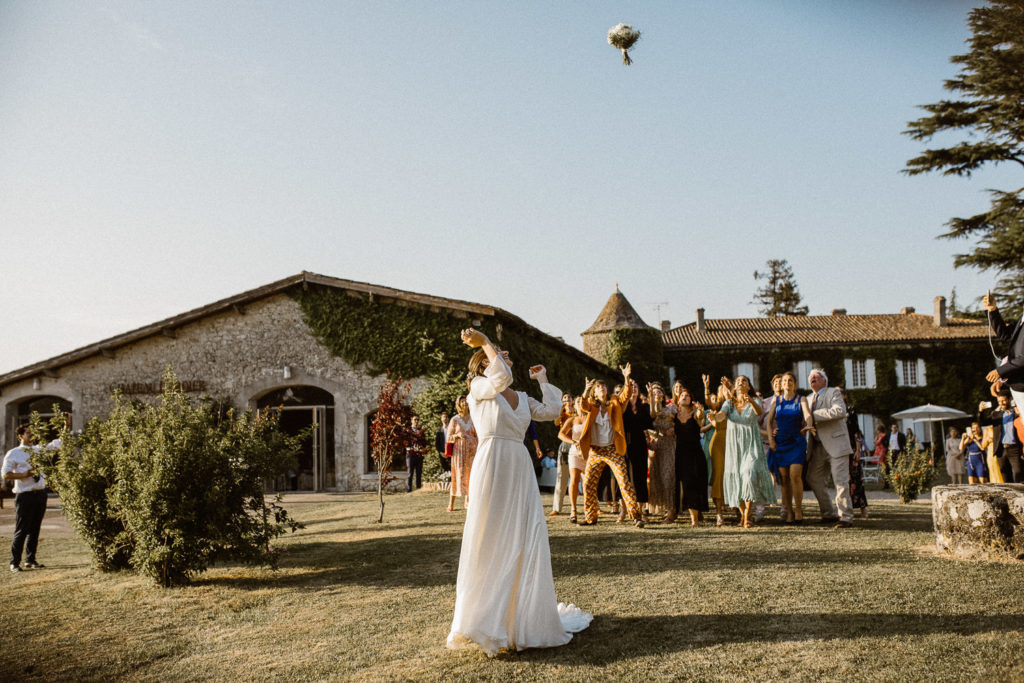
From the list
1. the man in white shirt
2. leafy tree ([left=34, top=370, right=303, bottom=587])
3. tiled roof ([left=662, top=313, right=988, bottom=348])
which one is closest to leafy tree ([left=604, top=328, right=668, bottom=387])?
tiled roof ([left=662, top=313, right=988, bottom=348])

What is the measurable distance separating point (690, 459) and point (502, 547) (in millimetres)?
5490

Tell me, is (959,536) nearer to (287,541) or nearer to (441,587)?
(441,587)

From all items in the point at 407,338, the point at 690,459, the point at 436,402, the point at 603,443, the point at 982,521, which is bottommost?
the point at 982,521

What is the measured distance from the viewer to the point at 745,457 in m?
9.41

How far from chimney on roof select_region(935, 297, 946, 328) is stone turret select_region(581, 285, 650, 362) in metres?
16.6

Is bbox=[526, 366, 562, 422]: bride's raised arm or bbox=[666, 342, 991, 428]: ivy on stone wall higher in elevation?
bbox=[666, 342, 991, 428]: ivy on stone wall

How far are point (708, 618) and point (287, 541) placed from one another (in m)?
6.68

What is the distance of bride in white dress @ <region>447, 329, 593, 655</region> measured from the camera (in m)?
4.87

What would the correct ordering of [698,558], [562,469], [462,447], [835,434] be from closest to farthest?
[698,558]
[835,434]
[562,469]
[462,447]

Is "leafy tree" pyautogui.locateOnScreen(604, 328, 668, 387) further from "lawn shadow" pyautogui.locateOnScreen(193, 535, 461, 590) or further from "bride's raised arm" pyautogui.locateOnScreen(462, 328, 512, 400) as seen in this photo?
"bride's raised arm" pyautogui.locateOnScreen(462, 328, 512, 400)

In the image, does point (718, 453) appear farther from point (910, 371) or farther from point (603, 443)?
point (910, 371)

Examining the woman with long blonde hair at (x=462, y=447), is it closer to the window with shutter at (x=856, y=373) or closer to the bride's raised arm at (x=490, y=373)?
the bride's raised arm at (x=490, y=373)

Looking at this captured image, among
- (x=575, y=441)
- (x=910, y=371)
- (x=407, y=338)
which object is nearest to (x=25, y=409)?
(x=407, y=338)

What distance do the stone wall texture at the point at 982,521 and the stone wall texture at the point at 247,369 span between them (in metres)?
13.5
